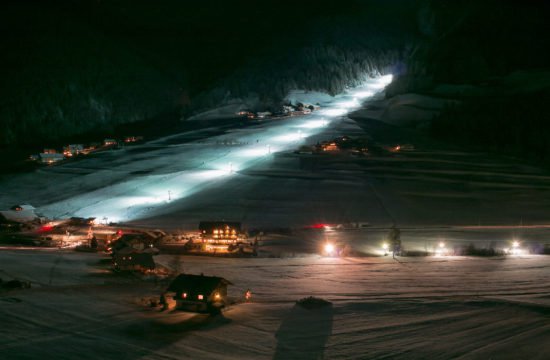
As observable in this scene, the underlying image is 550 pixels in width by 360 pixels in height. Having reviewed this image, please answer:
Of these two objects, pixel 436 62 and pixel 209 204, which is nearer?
pixel 209 204

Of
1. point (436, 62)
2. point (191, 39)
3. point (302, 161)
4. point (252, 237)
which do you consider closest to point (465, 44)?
point (436, 62)

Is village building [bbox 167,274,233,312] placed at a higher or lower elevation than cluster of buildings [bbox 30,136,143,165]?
lower

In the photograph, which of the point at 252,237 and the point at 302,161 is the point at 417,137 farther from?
the point at 252,237

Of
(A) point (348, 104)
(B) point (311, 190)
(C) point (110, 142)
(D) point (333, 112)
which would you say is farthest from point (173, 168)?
(A) point (348, 104)

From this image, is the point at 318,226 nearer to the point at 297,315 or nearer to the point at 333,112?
the point at 297,315

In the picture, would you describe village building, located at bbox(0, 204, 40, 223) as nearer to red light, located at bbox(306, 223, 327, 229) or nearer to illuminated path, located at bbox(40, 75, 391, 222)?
illuminated path, located at bbox(40, 75, 391, 222)

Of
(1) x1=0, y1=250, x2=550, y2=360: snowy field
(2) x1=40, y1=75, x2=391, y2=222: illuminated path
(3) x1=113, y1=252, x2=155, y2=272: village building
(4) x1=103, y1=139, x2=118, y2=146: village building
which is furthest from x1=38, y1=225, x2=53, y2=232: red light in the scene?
(4) x1=103, y1=139, x2=118, y2=146: village building

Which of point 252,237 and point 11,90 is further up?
point 11,90

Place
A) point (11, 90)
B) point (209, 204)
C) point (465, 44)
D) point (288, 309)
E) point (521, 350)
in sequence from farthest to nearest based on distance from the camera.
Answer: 1. point (11, 90)
2. point (465, 44)
3. point (209, 204)
4. point (288, 309)
5. point (521, 350)
